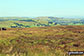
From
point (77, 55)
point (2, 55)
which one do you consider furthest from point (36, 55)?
point (77, 55)

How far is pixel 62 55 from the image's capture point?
450 inches

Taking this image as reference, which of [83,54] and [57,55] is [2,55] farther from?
[83,54]

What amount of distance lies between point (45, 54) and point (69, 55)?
6.34ft

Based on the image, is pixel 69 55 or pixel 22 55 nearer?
pixel 22 55

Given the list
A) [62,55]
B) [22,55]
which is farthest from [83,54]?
[22,55]

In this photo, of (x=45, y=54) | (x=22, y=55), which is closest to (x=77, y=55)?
(x=45, y=54)

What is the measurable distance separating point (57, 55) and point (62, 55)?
42 centimetres

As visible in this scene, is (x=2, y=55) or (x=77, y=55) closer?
(x=2, y=55)

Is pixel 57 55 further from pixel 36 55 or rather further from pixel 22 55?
pixel 22 55

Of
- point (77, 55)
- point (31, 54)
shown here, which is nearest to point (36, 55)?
point (31, 54)

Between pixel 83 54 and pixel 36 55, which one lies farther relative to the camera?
pixel 83 54

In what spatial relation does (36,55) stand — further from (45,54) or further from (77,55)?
(77,55)

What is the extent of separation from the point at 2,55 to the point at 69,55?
202 inches

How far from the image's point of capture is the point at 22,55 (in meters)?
10.8
